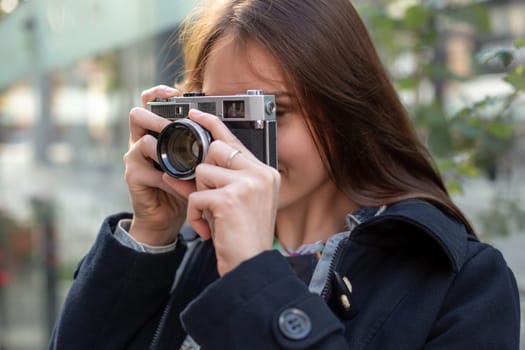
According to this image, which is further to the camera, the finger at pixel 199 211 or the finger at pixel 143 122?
the finger at pixel 143 122

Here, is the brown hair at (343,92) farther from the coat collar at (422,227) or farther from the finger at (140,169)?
the finger at (140,169)

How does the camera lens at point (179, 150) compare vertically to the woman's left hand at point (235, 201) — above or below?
above

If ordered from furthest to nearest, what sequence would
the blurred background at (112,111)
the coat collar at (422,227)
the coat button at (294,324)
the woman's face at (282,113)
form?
the blurred background at (112,111), the woman's face at (282,113), the coat collar at (422,227), the coat button at (294,324)

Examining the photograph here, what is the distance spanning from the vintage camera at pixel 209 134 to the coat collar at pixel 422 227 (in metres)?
0.18

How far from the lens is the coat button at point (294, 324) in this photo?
87cm

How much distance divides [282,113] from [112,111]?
1.69 m

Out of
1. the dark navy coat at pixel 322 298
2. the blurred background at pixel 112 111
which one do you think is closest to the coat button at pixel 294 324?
the dark navy coat at pixel 322 298

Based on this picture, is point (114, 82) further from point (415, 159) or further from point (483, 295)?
point (483, 295)

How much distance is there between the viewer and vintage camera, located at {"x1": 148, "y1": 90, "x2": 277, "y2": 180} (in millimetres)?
1005

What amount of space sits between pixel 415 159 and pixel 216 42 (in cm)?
39

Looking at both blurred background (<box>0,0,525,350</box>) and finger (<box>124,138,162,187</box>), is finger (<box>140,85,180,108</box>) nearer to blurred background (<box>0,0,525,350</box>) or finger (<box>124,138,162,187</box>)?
finger (<box>124,138,162,187</box>)

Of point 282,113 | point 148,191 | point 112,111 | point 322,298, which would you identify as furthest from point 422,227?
point 112,111

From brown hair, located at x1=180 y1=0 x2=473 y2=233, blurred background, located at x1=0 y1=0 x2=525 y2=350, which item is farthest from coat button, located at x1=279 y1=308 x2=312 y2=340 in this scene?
blurred background, located at x1=0 y1=0 x2=525 y2=350

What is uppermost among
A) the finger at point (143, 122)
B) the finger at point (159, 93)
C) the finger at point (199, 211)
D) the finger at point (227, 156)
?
the finger at point (159, 93)
